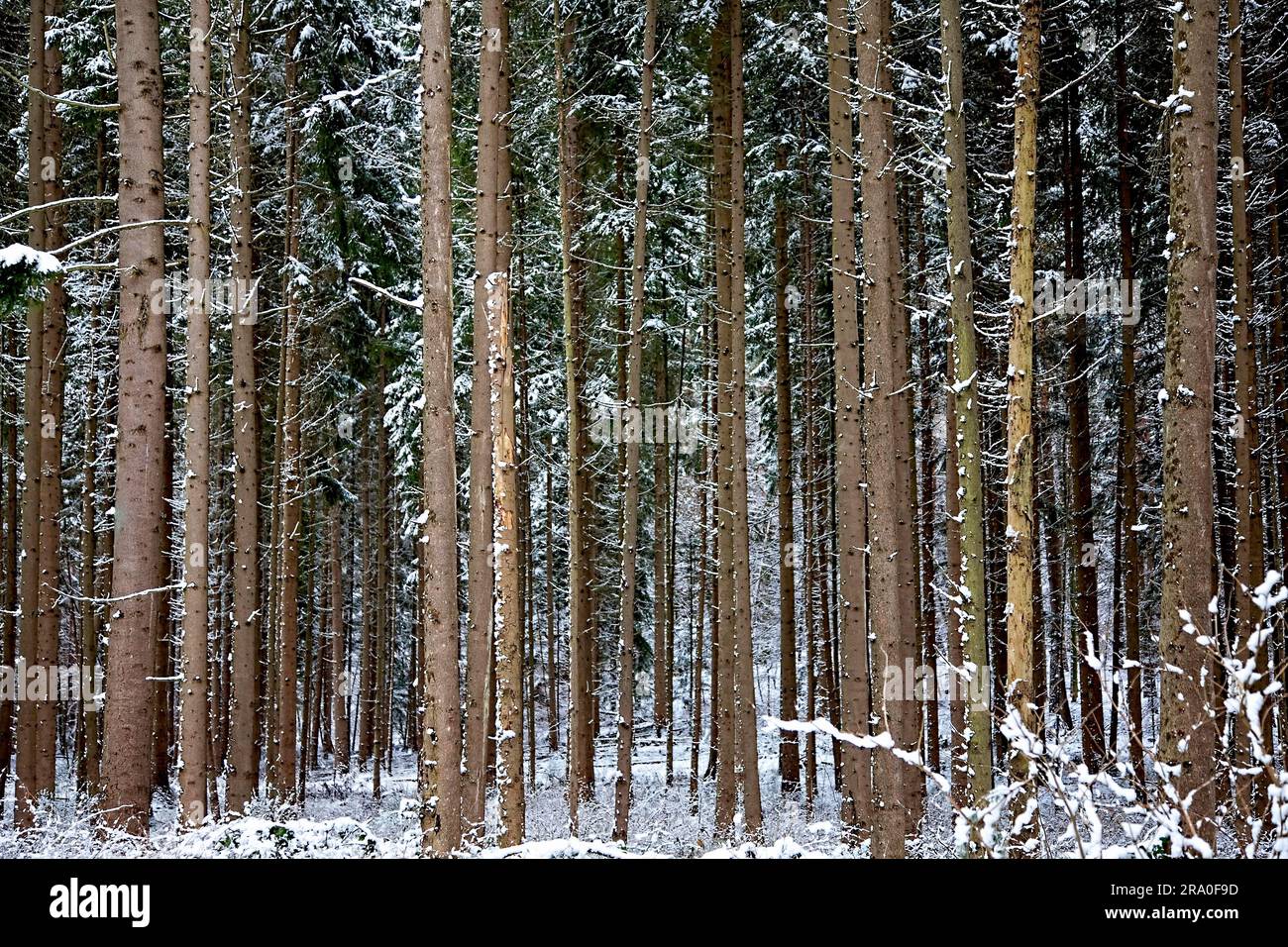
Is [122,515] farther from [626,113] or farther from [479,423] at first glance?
[626,113]

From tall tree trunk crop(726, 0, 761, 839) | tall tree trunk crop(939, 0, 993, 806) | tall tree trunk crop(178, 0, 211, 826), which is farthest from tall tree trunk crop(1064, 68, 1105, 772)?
tall tree trunk crop(178, 0, 211, 826)

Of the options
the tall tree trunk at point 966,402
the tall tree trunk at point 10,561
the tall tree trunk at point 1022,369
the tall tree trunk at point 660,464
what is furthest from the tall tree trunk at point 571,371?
the tall tree trunk at point 10,561

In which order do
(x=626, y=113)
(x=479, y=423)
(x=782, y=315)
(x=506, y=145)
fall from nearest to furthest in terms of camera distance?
1. (x=479, y=423)
2. (x=506, y=145)
3. (x=626, y=113)
4. (x=782, y=315)

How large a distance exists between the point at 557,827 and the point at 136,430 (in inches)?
370

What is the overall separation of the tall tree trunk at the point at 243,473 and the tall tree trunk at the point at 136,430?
10.6 ft

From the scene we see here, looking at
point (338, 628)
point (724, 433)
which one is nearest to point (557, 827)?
point (724, 433)

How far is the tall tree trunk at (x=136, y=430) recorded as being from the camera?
838 centimetres

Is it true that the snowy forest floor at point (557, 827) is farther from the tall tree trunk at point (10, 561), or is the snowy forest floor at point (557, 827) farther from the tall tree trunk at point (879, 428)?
the tall tree trunk at point (10, 561)

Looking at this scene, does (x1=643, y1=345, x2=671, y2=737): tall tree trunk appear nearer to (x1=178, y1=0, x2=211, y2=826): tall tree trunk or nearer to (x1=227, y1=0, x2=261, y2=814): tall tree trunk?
(x1=227, y1=0, x2=261, y2=814): tall tree trunk

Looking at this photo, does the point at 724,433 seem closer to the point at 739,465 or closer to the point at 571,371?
the point at 739,465

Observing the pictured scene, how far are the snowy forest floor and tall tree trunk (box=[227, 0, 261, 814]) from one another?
1.04 m

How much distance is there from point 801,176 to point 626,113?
14.5ft
